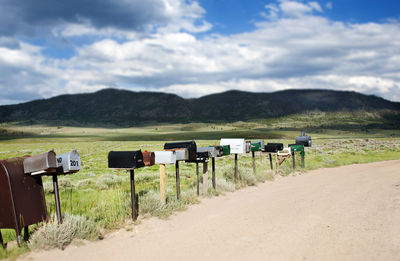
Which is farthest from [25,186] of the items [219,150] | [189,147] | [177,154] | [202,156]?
[219,150]

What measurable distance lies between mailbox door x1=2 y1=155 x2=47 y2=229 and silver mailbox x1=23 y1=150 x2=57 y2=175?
0.13 m

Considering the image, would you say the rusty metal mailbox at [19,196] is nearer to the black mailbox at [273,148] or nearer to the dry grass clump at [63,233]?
the dry grass clump at [63,233]

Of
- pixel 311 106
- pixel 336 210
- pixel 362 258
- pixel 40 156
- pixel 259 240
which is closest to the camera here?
pixel 362 258

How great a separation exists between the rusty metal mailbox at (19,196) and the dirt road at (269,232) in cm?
60

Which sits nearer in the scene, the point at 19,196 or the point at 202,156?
the point at 19,196

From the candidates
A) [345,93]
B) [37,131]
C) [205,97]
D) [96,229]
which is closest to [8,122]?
[37,131]

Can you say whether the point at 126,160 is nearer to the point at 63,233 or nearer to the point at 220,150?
the point at 63,233

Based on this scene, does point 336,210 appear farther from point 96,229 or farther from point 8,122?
point 8,122

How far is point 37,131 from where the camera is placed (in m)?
87.2

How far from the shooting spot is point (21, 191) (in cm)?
566

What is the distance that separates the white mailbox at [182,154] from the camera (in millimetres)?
8844

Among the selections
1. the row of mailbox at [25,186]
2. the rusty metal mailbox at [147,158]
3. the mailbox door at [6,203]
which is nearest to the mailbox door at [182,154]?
the rusty metal mailbox at [147,158]

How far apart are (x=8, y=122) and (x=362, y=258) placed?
133312 mm

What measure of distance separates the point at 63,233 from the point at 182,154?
3799mm
